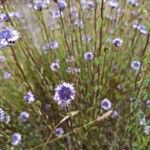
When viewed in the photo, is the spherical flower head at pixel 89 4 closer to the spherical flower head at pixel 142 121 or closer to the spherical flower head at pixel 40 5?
the spherical flower head at pixel 40 5

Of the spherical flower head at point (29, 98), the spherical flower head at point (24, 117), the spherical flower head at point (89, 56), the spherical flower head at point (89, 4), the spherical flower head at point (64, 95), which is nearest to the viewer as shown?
the spherical flower head at point (64, 95)

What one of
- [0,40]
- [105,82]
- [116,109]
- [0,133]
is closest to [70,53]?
[105,82]

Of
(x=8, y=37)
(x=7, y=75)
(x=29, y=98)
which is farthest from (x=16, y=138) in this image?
(x=8, y=37)

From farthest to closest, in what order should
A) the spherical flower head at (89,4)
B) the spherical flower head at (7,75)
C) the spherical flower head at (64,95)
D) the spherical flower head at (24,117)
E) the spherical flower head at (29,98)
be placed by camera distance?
the spherical flower head at (89,4), the spherical flower head at (7,75), the spherical flower head at (24,117), the spherical flower head at (29,98), the spherical flower head at (64,95)

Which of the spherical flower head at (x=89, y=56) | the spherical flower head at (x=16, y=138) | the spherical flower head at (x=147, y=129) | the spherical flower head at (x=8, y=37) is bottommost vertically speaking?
the spherical flower head at (x=16, y=138)

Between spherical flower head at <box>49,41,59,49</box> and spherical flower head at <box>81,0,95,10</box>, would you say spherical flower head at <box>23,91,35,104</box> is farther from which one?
spherical flower head at <box>81,0,95,10</box>

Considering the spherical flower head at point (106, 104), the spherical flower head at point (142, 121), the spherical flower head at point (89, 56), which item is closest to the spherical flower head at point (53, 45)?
the spherical flower head at point (89, 56)

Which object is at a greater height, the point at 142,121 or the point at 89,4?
the point at 89,4

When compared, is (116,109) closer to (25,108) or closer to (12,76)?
(25,108)

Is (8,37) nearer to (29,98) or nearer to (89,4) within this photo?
(29,98)

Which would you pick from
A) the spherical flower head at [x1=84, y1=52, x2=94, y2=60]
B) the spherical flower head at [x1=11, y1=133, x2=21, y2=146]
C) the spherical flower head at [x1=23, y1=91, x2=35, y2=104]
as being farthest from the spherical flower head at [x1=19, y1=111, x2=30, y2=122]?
the spherical flower head at [x1=84, y1=52, x2=94, y2=60]

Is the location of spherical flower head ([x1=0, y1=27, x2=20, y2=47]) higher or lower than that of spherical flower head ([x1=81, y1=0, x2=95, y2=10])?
higher
